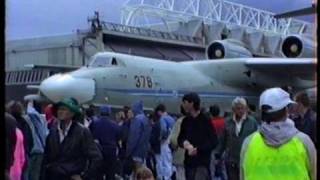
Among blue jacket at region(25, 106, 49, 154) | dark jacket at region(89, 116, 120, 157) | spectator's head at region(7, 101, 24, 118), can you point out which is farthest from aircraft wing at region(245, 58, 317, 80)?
spectator's head at region(7, 101, 24, 118)

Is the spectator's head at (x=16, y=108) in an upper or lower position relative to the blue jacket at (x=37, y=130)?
upper

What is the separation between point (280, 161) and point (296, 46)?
21.0 metres

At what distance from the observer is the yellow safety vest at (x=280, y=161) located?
12.3ft

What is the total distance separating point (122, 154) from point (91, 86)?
21.6 feet

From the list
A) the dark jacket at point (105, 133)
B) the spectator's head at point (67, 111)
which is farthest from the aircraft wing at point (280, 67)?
the spectator's head at point (67, 111)

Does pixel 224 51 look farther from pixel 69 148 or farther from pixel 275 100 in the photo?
pixel 275 100

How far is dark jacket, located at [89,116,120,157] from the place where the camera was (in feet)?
37.6

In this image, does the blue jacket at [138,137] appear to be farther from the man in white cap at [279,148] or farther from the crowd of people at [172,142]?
the man in white cap at [279,148]

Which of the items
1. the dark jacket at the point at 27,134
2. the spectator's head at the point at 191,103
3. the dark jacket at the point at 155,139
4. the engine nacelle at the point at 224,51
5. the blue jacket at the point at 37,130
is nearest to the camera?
the spectator's head at the point at 191,103

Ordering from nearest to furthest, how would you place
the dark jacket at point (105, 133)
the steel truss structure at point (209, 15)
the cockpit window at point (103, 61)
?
the dark jacket at point (105, 133), the cockpit window at point (103, 61), the steel truss structure at point (209, 15)

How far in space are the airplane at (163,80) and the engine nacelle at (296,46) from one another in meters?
0.60

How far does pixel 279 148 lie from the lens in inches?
149

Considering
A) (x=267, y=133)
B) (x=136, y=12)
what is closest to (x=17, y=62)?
(x=136, y=12)

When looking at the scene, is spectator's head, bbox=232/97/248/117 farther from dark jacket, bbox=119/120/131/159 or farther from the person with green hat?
dark jacket, bbox=119/120/131/159
